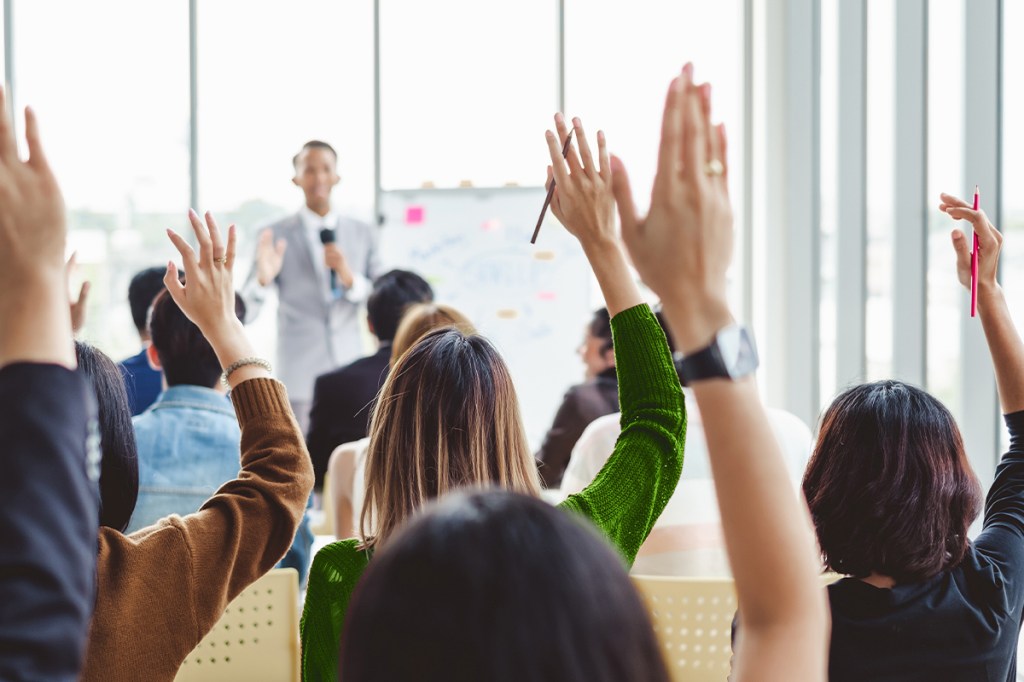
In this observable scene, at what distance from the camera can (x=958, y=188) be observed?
11.8 feet

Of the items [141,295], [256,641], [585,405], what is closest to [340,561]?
[256,641]

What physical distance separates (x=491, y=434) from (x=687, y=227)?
2.64 ft

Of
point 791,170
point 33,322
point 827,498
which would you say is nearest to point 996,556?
point 827,498

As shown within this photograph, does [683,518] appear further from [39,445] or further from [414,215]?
[414,215]

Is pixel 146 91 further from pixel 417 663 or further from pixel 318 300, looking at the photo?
pixel 417 663

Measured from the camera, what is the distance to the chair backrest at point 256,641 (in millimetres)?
2207

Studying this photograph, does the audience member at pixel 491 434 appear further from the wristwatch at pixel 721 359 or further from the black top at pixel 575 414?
the black top at pixel 575 414

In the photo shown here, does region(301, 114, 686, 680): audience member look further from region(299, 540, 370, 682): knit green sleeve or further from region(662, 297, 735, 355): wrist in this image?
region(662, 297, 735, 355): wrist

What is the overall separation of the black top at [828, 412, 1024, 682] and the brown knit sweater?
78 cm

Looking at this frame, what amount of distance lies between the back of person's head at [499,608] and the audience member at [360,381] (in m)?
3.05

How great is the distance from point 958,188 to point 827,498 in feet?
7.94

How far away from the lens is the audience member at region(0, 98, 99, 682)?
0.66 meters

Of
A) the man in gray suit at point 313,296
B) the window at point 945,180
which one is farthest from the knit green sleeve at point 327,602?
the man in gray suit at point 313,296

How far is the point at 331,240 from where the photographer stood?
5.76 m
